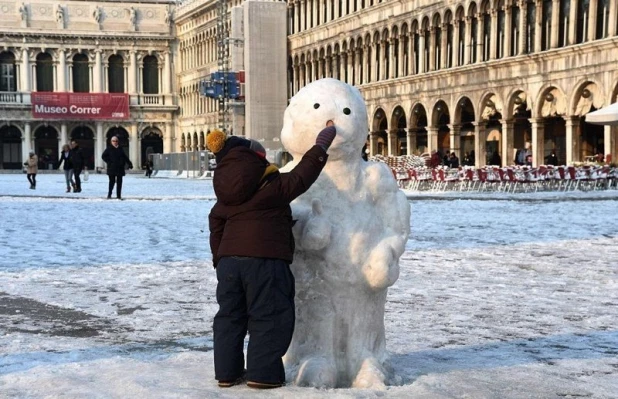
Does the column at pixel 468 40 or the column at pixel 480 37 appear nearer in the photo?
the column at pixel 480 37

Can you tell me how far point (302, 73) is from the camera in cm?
5434

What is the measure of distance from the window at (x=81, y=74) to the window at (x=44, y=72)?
168 cm

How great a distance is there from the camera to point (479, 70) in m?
37.0

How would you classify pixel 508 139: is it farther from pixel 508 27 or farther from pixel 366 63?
pixel 366 63

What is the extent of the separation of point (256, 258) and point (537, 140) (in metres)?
30.2

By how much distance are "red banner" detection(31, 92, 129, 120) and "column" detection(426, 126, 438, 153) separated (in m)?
36.4

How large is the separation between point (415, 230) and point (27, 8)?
62835 millimetres

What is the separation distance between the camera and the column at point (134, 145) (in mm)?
73125

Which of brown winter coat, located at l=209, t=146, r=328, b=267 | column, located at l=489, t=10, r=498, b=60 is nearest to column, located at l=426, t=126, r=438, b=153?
column, located at l=489, t=10, r=498, b=60

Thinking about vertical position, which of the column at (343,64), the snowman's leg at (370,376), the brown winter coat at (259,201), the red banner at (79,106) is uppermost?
the column at (343,64)

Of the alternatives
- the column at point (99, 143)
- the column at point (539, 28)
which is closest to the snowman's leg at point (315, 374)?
the column at point (539, 28)

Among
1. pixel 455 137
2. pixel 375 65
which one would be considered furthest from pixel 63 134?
pixel 455 137

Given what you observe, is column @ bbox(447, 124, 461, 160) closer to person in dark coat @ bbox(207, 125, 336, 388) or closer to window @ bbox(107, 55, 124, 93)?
person in dark coat @ bbox(207, 125, 336, 388)

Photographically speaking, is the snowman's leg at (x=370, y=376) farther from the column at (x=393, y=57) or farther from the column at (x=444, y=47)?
the column at (x=393, y=57)
